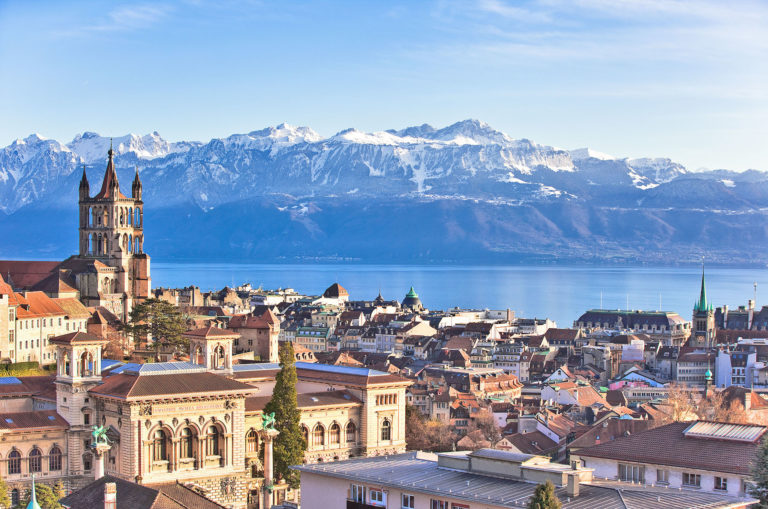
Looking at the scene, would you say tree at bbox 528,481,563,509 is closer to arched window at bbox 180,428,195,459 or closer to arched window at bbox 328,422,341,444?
arched window at bbox 180,428,195,459

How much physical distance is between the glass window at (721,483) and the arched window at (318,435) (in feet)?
89.3

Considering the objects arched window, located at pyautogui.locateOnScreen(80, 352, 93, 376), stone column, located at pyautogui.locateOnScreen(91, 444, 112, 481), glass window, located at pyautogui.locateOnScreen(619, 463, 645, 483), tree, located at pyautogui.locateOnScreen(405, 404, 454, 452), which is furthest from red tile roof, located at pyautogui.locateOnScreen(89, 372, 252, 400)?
tree, located at pyautogui.locateOnScreen(405, 404, 454, 452)

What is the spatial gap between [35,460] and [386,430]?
20596mm

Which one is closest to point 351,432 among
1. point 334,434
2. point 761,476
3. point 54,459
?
point 334,434

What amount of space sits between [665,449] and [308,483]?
13.2m

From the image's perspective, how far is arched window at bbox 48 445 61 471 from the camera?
172ft

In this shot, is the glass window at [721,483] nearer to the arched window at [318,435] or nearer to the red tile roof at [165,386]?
the red tile roof at [165,386]

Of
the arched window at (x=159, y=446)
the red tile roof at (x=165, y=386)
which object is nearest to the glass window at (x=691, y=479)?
the red tile roof at (x=165, y=386)

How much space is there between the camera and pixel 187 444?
52.5 meters

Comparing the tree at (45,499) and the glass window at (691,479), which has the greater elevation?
the glass window at (691,479)

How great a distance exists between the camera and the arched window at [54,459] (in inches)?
2066

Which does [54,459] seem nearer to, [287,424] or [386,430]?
[287,424]

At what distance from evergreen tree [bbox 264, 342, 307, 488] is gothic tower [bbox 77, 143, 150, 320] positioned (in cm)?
4356

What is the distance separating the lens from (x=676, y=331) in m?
190
